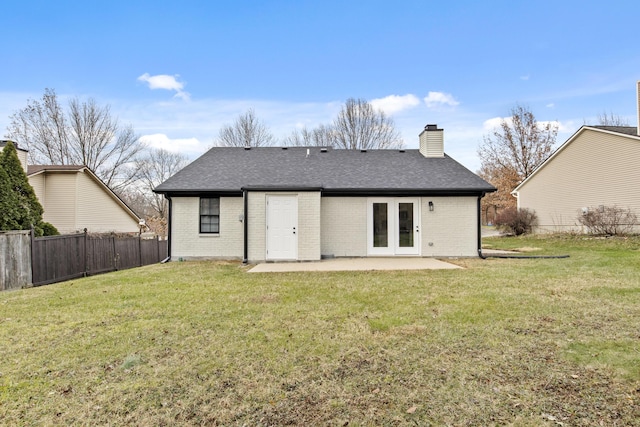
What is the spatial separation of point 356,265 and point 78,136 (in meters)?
29.6

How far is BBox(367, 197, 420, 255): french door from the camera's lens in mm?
11547

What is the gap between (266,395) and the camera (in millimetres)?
2896

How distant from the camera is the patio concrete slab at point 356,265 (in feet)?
30.5

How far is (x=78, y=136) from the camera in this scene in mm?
28578

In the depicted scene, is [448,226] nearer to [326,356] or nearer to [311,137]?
[326,356]

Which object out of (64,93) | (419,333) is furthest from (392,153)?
(64,93)

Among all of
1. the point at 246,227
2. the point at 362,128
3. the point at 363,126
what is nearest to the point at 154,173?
the point at 362,128

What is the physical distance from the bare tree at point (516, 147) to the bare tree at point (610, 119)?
31.8ft

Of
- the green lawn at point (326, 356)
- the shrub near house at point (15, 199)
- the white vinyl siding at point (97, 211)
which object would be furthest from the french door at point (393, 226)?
the white vinyl siding at point (97, 211)

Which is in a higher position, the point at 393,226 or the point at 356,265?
the point at 393,226

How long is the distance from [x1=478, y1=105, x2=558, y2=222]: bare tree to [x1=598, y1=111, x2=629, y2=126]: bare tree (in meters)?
9.69

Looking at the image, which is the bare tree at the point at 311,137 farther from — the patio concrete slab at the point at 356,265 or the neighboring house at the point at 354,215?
the patio concrete slab at the point at 356,265

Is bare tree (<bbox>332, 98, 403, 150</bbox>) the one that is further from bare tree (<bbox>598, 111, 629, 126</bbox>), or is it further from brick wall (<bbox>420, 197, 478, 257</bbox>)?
bare tree (<bbox>598, 111, 629, 126</bbox>)

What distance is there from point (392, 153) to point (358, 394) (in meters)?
12.7
